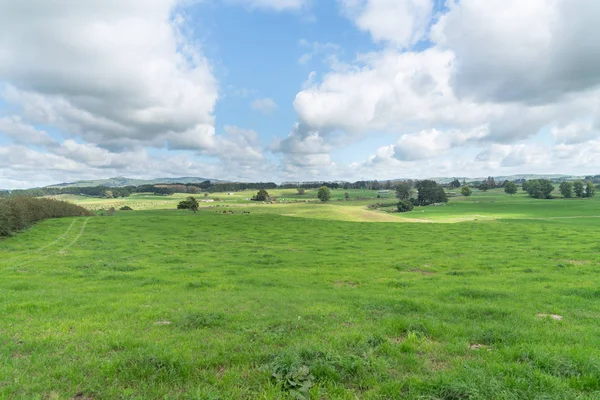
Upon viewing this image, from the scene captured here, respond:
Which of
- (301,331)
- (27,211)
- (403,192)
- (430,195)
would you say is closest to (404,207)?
(430,195)

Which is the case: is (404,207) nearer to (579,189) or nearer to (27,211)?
(579,189)

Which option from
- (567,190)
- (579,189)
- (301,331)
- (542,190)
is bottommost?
(301,331)

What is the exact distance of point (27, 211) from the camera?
Result: 5225 cm

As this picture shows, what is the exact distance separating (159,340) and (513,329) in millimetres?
9937

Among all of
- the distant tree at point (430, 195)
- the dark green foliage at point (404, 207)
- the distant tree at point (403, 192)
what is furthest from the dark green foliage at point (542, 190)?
the dark green foliage at point (404, 207)

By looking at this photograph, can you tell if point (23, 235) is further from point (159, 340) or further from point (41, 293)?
point (159, 340)

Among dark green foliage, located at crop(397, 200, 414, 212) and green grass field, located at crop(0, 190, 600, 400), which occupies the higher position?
green grass field, located at crop(0, 190, 600, 400)

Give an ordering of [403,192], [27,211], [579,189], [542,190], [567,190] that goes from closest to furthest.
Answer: [27,211], [579,189], [567,190], [542,190], [403,192]

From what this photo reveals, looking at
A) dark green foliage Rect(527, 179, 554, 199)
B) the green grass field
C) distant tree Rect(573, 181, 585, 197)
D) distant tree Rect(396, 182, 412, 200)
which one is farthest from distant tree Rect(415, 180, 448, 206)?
the green grass field

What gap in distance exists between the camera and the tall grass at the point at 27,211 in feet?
137

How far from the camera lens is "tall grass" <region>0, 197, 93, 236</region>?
41.9 metres

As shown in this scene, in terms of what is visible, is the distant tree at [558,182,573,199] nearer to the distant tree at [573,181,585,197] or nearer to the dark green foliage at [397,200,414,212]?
the distant tree at [573,181,585,197]

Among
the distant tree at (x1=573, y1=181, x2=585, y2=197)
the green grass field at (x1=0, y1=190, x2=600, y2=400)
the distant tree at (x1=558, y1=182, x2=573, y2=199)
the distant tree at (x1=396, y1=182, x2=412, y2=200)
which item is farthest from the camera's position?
the distant tree at (x1=396, y1=182, x2=412, y2=200)

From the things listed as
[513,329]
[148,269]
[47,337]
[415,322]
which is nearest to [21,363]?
[47,337]
